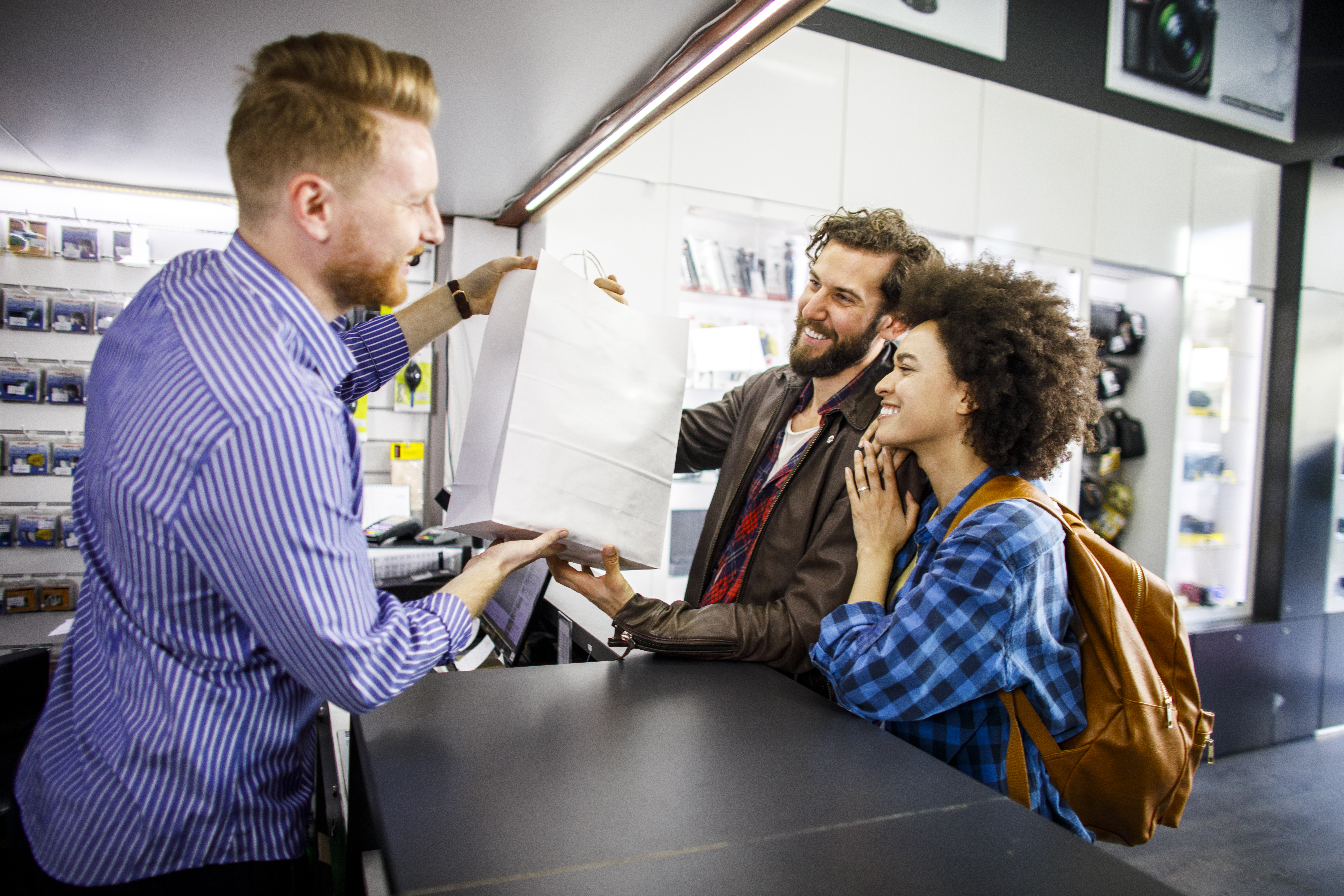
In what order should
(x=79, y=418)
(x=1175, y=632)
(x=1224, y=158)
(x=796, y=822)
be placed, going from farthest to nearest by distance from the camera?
(x=1224, y=158)
(x=79, y=418)
(x=1175, y=632)
(x=796, y=822)

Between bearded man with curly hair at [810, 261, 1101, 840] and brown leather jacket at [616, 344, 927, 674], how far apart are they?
69 mm

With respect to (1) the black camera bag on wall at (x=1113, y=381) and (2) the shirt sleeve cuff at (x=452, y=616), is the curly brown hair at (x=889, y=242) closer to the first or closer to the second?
(2) the shirt sleeve cuff at (x=452, y=616)

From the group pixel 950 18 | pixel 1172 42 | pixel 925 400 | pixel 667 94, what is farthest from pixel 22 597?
pixel 1172 42

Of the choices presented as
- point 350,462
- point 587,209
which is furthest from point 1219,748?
point 350,462

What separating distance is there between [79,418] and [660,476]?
2513 mm

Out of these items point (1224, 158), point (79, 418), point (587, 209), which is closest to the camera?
point (79, 418)

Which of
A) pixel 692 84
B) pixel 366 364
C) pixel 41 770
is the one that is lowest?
pixel 41 770

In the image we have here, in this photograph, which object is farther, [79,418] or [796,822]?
[79,418]

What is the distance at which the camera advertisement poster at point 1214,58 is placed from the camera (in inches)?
177

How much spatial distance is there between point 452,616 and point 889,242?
4.35 feet

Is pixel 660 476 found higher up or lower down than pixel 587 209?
lower down

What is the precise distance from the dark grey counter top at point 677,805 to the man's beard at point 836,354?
32.9 inches

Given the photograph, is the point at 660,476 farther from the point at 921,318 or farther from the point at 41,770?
the point at 41,770

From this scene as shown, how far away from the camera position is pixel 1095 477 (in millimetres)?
4594
